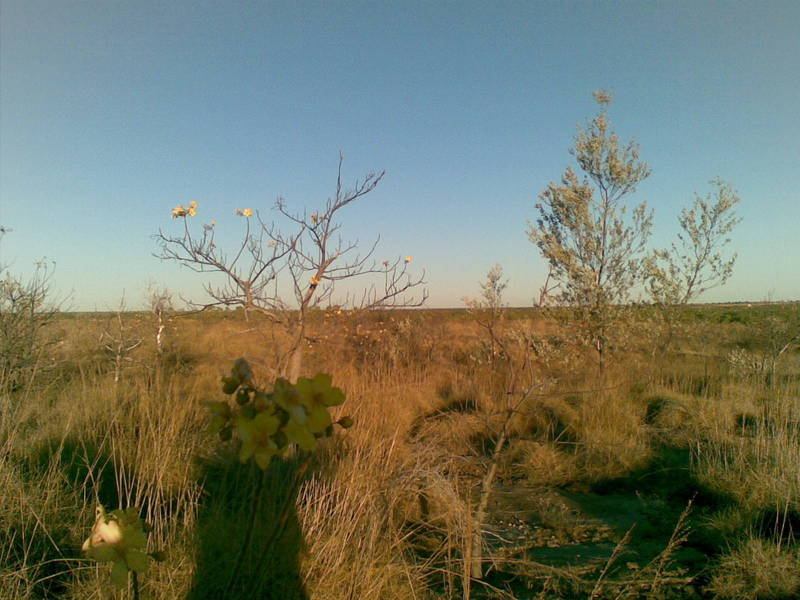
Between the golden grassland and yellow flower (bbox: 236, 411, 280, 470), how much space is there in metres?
0.18

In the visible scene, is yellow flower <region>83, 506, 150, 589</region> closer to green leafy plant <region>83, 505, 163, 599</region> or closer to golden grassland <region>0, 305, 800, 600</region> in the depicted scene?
green leafy plant <region>83, 505, 163, 599</region>

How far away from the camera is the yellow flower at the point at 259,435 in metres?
0.79

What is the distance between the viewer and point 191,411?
4.34 m

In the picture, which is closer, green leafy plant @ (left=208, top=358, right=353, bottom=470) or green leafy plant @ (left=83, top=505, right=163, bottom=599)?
green leafy plant @ (left=208, top=358, right=353, bottom=470)

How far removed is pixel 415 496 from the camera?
351 cm

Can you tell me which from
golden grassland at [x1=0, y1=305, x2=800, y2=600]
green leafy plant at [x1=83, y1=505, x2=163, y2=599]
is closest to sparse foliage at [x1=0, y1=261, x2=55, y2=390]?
golden grassland at [x1=0, y1=305, x2=800, y2=600]

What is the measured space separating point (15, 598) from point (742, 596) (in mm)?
3398

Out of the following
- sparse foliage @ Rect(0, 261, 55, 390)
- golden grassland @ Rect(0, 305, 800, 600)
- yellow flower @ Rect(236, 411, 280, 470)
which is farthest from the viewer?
sparse foliage @ Rect(0, 261, 55, 390)

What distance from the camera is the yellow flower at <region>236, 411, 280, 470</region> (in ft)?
2.58

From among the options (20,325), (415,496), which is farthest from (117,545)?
(20,325)

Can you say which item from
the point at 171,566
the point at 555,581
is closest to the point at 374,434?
the point at 555,581

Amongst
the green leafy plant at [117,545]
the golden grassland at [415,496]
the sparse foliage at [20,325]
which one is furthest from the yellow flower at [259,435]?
the sparse foliage at [20,325]

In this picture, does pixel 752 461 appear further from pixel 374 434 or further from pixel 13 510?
pixel 13 510

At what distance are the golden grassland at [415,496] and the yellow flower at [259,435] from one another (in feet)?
0.59
